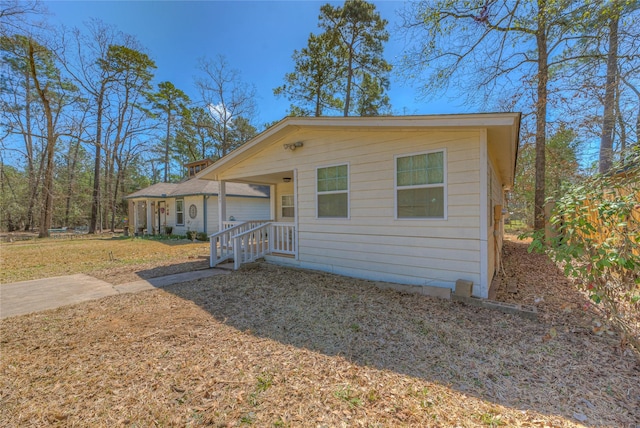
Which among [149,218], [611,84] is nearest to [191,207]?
[149,218]

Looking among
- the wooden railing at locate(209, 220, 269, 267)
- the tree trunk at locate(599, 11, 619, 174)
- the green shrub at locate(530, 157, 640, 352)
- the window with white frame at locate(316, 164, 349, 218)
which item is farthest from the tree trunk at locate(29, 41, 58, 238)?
the tree trunk at locate(599, 11, 619, 174)

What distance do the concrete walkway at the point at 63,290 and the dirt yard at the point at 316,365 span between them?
0.54 meters

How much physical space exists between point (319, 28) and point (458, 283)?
17.5 m

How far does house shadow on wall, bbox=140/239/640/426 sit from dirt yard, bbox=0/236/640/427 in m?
0.02

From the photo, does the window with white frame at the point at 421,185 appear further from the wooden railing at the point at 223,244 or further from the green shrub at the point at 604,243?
the wooden railing at the point at 223,244

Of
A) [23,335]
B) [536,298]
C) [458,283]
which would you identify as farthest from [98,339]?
[536,298]

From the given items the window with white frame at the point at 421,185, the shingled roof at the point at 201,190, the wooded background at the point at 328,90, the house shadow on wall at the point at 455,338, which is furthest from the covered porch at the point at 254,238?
the shingled roof at the point at 201,190

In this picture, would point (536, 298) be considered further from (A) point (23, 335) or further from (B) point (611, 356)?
(A) point (23, 335)

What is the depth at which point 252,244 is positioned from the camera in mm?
7281

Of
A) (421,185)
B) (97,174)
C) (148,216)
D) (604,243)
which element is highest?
(97,174)

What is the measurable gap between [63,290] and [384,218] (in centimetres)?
635

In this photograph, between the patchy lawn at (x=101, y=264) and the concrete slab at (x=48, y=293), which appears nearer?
the concrete slab at (x=48, y=293)

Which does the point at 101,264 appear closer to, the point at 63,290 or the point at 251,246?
the point at 63,290

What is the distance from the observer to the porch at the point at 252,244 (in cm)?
695
